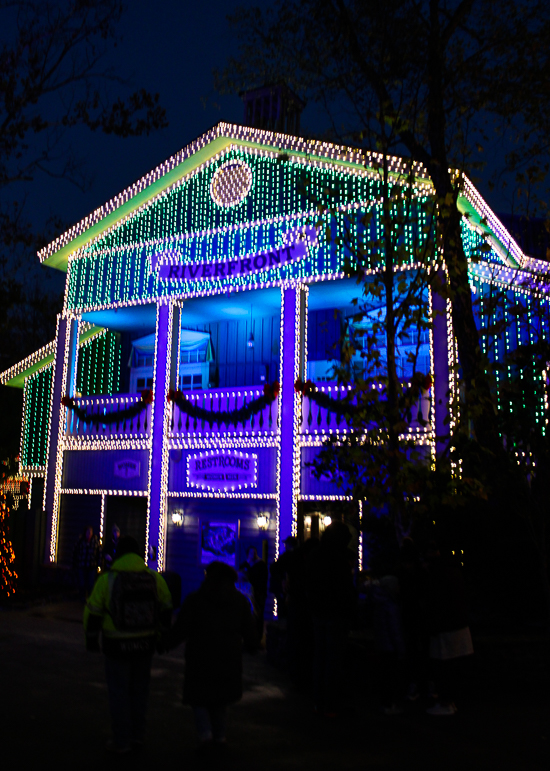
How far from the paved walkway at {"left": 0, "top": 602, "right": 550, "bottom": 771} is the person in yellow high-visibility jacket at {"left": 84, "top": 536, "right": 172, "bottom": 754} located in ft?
0.88

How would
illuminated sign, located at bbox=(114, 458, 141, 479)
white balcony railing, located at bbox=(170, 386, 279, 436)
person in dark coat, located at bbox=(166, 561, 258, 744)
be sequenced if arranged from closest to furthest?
person in dark coat, located at bbox=(166, 561, 258, 744), white balcony railing, located at bbox=(170, 386, 279, 436), illuminated sign, located at bbox=(114, 458, 141, 479)

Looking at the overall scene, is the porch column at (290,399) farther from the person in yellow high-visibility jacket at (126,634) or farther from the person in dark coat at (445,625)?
the person in yellow high-visibility jacket at (126,634)

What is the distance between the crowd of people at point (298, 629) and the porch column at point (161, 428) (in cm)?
661

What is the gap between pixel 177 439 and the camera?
1565 cm

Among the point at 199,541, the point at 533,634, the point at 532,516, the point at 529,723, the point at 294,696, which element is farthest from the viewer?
the point at 199,541

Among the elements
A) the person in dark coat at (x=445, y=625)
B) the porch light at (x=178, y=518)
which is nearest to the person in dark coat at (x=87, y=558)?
the porch light at (x=178, y=518)

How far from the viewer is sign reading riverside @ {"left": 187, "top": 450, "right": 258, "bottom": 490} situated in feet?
48.3

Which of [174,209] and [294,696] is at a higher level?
[174,209]

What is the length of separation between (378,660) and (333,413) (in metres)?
7.43

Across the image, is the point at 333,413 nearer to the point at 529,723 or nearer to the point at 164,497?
the point at 164,497

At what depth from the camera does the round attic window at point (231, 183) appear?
1584 centimetres

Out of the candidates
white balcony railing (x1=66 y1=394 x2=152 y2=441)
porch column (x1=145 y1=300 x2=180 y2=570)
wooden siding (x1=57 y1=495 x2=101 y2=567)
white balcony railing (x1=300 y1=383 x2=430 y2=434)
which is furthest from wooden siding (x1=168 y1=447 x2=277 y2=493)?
wooden siding (x1=57 y1=495 x2=101 y2=567)

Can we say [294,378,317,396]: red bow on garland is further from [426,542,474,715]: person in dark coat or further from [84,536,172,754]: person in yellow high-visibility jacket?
[84,536,172,754]: person in yellow high-visibility jacket

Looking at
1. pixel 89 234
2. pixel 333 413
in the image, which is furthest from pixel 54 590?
pixel 89 234
